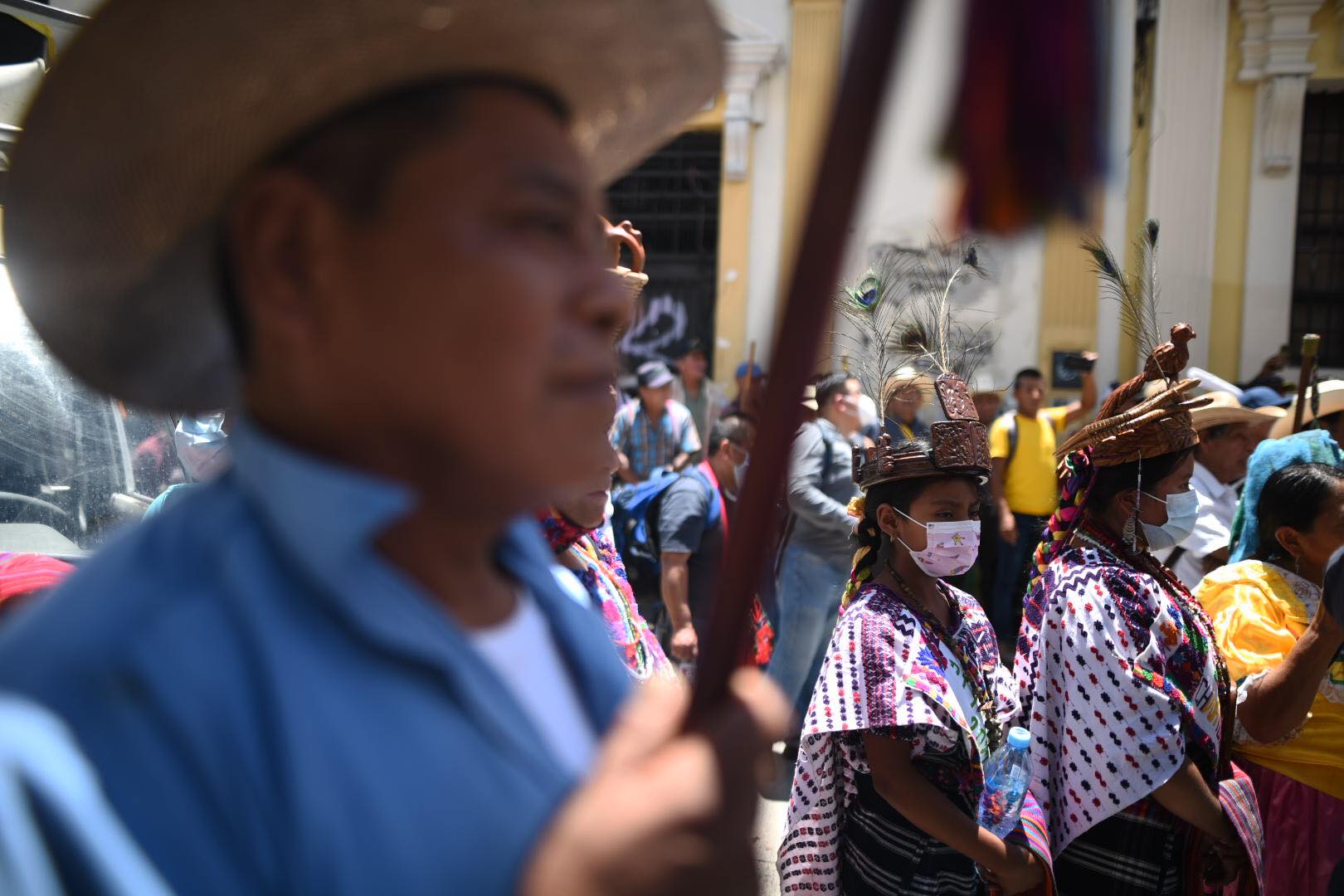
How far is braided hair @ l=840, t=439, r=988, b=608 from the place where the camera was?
10.0ft

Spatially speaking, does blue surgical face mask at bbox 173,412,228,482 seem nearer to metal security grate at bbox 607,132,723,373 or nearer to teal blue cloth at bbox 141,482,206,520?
teal blue cloth at bbox 141,482,206,520

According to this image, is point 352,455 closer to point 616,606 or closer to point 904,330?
point 616,606

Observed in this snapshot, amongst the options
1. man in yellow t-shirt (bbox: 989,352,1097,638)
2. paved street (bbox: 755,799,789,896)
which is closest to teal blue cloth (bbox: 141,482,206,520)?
paved street (bbox: 755,799,789,896)

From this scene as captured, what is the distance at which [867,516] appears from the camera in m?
3.24

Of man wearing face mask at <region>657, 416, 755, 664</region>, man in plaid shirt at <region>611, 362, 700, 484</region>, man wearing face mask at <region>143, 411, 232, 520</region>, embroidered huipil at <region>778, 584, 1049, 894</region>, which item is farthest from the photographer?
man in plaid shirt at <region>611, 362, 700, 484</region>

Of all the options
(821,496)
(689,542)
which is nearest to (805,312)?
(689,542)

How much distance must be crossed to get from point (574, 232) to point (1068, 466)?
3.01 m

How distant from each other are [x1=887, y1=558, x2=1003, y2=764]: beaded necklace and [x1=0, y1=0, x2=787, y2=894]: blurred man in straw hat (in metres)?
2.12

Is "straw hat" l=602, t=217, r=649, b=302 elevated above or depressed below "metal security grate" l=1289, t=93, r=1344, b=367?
below

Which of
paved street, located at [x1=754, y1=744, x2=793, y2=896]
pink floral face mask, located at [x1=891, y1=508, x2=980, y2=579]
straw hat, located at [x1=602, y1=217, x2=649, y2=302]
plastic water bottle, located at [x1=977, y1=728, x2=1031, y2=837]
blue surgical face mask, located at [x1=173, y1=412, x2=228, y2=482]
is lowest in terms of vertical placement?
paved street, located at [x1=754, y1=744, x2=793, y2=896]

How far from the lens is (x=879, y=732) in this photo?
265 cm

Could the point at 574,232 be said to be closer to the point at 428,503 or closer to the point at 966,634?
the point at 428,503

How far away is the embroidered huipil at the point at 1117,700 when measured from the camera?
9.30 ft

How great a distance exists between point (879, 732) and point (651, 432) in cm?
531
